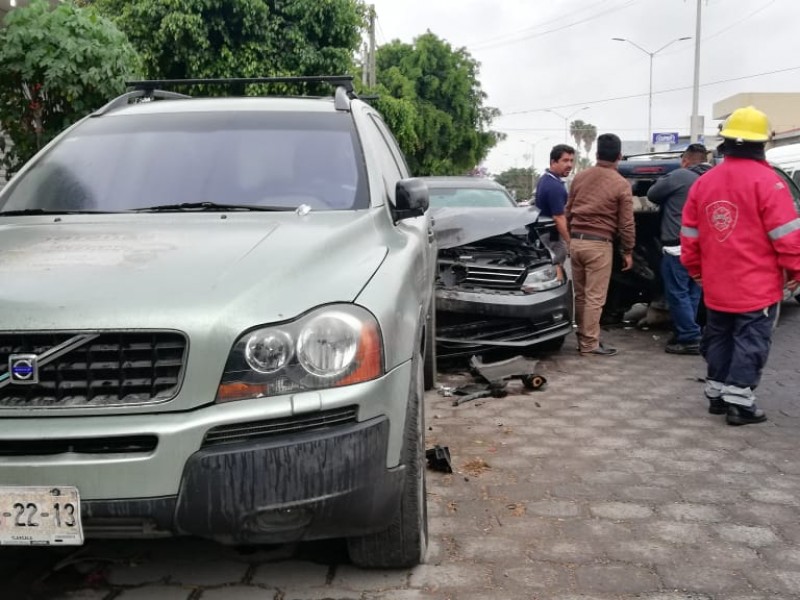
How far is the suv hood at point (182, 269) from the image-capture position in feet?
7.57

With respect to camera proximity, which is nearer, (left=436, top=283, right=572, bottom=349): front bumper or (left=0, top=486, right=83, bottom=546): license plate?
(left=0, top=486, right=83, bottom=546): license plate

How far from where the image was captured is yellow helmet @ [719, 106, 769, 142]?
4.95m

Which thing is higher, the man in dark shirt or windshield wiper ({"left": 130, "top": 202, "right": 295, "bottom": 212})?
windshield wiper ({"left": 130, "top": 202, "right": 295, "bottom": 212})

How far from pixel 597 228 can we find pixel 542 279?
0.85 meters

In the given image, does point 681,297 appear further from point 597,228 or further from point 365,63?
point 365,63

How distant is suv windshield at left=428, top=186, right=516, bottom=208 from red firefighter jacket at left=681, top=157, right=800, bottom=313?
14.9 feet

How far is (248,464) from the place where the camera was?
2.25 meters

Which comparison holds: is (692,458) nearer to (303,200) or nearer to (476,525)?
(476,525)

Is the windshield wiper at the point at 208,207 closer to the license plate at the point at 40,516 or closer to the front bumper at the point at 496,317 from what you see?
the license plate at the point at 40,516

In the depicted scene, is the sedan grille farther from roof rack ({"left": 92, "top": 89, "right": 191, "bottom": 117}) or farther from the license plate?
the license plate

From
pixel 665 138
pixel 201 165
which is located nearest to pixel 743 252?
pixel 201 165

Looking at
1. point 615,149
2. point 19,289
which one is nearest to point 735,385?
point 615,149

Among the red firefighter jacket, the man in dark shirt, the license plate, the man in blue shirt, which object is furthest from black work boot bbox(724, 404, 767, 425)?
the license plate

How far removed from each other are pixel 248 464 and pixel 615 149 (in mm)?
5703
